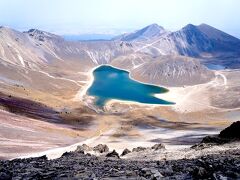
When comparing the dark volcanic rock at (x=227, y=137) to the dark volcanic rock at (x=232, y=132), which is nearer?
the dark volcanic rock at (x=227, y=137)

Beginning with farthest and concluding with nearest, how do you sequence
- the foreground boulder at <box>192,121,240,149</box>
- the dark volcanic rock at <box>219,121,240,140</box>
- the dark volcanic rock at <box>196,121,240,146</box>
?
1. the dark volcanic rock at <box>219,121,240,140</box>
2. the dark volcanic rock at <box>196,121,240,146</box>
3. the foreground boulder at <box>192,121,240,149</box>

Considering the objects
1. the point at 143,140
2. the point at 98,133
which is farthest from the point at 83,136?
the point at 143,140

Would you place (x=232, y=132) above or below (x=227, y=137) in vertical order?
above

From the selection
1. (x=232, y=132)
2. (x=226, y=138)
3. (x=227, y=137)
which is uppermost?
(x=232, y=132)

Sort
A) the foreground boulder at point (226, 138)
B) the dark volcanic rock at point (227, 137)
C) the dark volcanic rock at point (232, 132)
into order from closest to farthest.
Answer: the foreground boulder at point (226, 138) → the dark volcanic rock at point (227, 137) → the dark volcanic rock at point (232, 132)

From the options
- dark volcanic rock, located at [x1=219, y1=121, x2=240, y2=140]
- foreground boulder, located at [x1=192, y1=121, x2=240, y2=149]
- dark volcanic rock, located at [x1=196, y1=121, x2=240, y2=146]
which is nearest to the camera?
foreground boulder, located at [x1=192, y1=121, x2=240, y2=149]

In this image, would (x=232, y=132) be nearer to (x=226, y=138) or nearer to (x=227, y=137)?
(x=227, y=137)

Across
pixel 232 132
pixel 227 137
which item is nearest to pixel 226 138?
pixel 227 137

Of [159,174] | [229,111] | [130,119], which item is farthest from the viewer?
[229,111]

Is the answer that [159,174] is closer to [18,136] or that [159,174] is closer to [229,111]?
[18,136]

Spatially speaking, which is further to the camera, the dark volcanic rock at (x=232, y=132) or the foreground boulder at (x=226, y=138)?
the dark volcanic rock at (x=232, y=132)

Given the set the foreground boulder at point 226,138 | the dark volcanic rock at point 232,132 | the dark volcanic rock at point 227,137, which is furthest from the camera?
the dark volcanic rock at point 232,132
